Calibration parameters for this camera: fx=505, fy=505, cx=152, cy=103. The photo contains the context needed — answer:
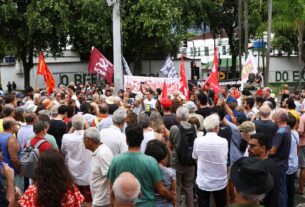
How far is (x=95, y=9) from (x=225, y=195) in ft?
76.6

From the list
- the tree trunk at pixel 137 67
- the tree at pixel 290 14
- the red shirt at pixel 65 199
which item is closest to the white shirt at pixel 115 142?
the red shirt at pixel 65 199

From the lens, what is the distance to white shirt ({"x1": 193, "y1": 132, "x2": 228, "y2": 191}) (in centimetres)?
651

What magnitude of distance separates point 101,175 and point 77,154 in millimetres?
1183

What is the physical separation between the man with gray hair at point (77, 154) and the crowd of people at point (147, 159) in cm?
1

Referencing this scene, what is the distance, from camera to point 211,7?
40.7 m

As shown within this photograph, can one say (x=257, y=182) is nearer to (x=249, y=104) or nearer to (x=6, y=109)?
(x=6, y=109)

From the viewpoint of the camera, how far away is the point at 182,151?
23.5ft

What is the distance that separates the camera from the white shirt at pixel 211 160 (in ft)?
21.4

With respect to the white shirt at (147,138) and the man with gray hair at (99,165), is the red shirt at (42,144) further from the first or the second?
the white shirt at (147,138)

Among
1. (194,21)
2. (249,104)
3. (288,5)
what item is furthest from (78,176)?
(194,21)

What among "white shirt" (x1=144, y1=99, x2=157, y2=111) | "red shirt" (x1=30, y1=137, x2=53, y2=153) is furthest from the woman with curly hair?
"white shirt" (x1=144, y1=99, x2=157, y2=111)

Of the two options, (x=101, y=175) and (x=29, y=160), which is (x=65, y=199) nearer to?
(x=101, y=175)

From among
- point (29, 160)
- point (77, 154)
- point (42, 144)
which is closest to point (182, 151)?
point (77, 154)

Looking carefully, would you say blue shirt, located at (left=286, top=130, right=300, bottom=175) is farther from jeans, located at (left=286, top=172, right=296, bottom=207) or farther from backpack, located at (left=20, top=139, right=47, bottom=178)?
backpack, located at (left=20, top=139, right=47, bottom=178)
